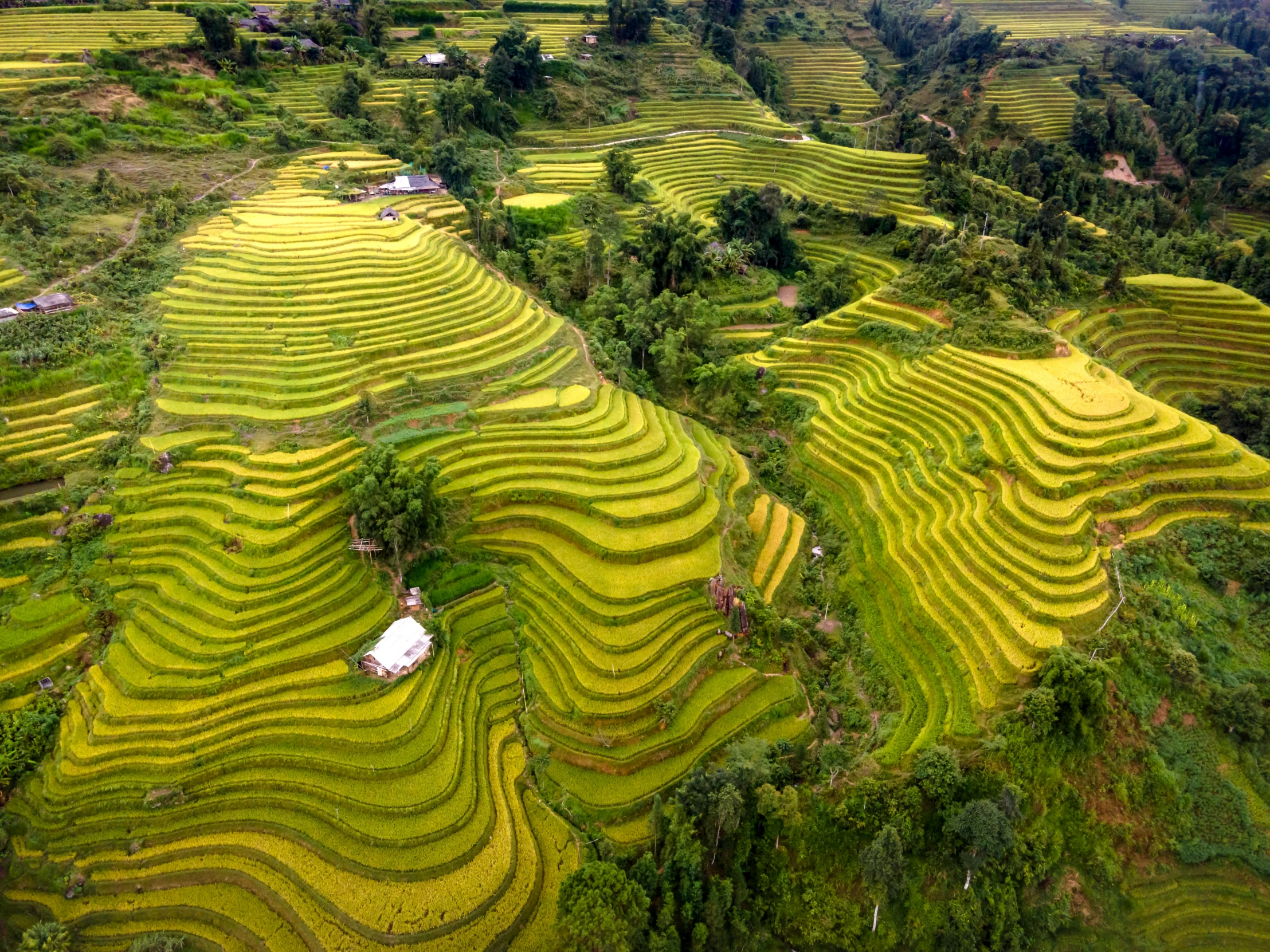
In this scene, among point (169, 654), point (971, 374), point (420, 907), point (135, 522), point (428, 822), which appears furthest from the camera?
point (971, 374)

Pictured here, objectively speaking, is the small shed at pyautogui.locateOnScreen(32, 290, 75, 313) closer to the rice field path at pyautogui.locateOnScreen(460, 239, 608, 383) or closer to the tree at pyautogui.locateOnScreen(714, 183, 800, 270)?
the rice field path at pyautogui.locateOnScreen(460, 239, 608, 383)

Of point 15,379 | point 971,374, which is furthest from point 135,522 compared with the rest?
point 971,374

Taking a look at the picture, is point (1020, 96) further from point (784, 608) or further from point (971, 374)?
point (784, 608)

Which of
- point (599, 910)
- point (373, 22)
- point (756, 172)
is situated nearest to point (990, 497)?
point (599, 910)

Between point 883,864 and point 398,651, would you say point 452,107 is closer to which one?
point 398,651

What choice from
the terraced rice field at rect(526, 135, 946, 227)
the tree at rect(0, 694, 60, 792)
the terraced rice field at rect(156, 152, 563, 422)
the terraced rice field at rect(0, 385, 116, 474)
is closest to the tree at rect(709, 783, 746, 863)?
the tree at rect(0, 694, 60, 792)

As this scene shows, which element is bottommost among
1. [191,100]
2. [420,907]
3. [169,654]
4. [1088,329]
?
[420,907]

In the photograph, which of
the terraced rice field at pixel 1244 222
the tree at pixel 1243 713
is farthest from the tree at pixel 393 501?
the terraced rice field at pixel 1244 222
